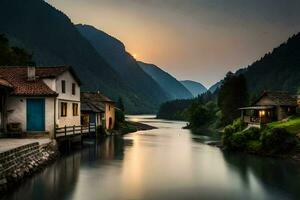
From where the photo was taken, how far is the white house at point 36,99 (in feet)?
137

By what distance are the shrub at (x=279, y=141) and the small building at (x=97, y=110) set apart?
115ft

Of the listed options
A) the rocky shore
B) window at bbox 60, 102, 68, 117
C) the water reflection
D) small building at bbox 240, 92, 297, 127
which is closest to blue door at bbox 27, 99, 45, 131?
window at bbox 60, 102, 68, 117

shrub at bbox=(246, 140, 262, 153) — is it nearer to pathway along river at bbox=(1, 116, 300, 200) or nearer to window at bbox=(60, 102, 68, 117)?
pathway along river at bbox=(1, 116, 300, 200)

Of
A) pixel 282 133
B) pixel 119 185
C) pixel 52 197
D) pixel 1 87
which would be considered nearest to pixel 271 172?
pixel 282 133

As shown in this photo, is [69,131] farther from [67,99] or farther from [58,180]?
[58,180]

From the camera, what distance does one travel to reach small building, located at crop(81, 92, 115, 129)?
70.2 metres

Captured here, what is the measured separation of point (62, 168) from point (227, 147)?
2793 centimetres

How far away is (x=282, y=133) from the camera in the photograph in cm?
4475

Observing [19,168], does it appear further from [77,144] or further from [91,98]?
[91,98]

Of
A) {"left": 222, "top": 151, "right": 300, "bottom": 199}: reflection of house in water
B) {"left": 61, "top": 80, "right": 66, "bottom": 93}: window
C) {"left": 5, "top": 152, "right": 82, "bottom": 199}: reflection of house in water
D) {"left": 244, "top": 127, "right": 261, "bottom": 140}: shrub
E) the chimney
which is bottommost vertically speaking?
{"left": 222, "top": 151, "right": 300, "bottom": 199}: reflection of house in water

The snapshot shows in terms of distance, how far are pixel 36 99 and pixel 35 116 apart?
76.5 inches

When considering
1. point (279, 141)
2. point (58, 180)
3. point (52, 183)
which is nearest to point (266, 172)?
point (279, 141)

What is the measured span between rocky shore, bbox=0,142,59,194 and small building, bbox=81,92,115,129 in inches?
1327

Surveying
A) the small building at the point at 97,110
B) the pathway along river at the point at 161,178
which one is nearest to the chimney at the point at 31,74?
the pathway along river at the point at 161,178
